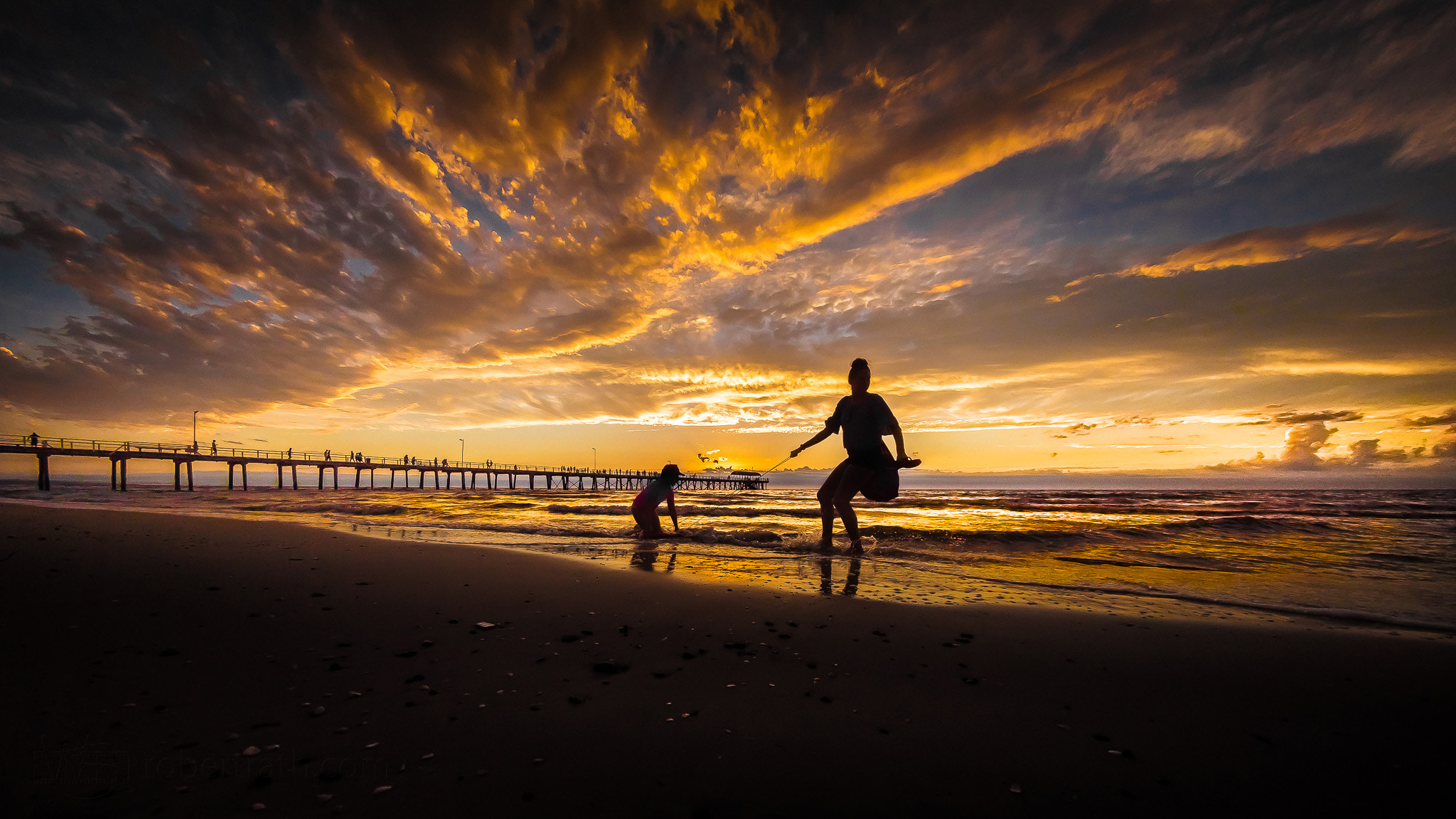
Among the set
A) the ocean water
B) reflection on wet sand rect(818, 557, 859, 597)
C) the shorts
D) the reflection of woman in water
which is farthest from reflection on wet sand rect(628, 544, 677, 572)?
the shorts

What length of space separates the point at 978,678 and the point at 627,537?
25.5ft

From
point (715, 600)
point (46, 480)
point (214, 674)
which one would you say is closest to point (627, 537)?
point (715, 600)

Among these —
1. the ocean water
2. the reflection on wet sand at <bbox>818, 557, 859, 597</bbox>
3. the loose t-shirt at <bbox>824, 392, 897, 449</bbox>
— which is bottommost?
the ocean water

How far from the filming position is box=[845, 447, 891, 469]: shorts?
296 inches

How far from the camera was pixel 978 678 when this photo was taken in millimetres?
2732

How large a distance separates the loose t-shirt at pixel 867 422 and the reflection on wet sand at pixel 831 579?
67.6 inches

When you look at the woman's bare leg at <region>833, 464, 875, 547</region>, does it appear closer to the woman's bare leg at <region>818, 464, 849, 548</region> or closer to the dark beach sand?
the woman's bare leg at <region>818, 464, 849, 548</region>

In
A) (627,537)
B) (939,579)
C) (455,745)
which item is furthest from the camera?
(627,537)

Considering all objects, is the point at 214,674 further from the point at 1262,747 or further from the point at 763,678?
the point at 1262,747

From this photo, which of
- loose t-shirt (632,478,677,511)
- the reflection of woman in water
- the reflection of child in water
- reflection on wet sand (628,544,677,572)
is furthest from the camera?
Answer: loose t-shirt (632,478,677,511)

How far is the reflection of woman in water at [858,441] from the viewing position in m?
7.52

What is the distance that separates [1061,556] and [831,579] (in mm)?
4756

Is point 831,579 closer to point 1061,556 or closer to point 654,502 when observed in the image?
point 1061,556

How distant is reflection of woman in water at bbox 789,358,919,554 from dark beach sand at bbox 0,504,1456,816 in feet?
11.3
